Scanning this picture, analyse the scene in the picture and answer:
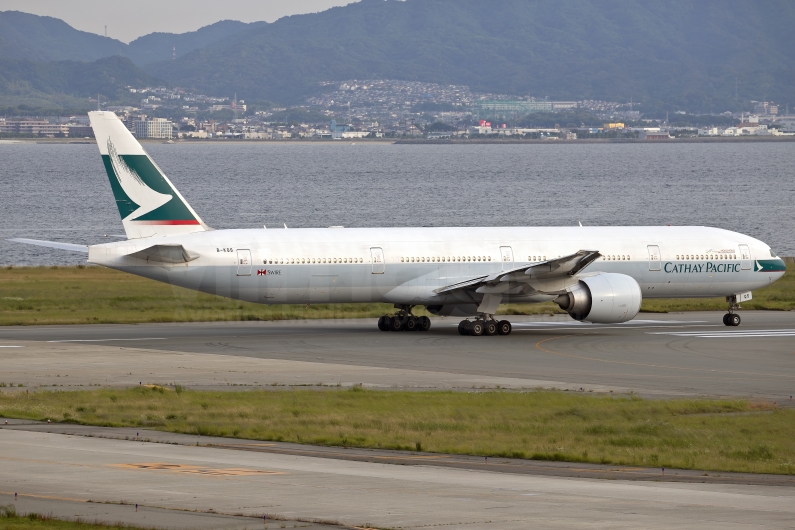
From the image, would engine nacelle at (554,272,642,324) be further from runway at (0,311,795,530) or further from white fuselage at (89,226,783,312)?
runway at (0,311,795,530)

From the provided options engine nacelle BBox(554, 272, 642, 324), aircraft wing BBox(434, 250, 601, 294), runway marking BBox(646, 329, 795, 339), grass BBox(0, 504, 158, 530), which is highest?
aircraft wing BBox(434, 250, 601, 294)

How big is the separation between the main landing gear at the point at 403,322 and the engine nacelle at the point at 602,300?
549 cm

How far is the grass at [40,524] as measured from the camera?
14430mm

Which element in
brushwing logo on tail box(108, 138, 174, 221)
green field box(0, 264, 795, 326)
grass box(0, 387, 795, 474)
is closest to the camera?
grass box(0, 387, 795, 474)

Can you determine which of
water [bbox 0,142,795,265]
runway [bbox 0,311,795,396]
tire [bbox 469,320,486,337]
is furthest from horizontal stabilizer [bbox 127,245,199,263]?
water [bbox 0,142,795,265]

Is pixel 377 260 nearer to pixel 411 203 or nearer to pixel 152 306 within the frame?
pixel 152 306

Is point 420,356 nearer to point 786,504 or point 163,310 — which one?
point 163,310

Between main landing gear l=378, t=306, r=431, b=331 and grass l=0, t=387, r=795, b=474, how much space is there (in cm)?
1554

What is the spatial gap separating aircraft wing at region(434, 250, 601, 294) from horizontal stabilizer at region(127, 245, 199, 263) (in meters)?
9.74

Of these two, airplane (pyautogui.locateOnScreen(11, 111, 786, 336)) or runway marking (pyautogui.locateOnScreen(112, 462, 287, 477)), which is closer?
runway marking (pyautogui.locateOnScreen(112, 462, 287, 477))

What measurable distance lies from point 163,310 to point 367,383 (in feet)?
73.1

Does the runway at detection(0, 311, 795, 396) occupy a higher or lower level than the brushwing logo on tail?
lower

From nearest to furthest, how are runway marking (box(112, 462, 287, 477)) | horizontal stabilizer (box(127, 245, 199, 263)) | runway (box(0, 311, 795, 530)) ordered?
runway (box(0, 311, 795, 530)), runway marking (box(112, 462, 287, 477)), horizontal stabilizer (box(127, 245, 199, 263))

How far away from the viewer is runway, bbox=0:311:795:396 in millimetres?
32406
